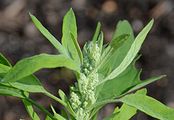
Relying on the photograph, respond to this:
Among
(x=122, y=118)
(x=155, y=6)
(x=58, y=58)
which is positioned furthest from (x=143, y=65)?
(x=58, y=58)

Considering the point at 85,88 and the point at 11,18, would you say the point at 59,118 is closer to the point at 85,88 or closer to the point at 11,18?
the point at 85,88

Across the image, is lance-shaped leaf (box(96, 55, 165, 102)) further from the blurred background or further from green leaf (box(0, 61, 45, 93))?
the blurred background

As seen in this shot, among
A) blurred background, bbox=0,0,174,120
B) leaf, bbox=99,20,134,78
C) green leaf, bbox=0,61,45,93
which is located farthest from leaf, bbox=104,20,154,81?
blurred background, bbox=0,0,174,120

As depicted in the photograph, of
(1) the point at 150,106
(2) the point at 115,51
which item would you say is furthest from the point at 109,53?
(1) the point at 150,106

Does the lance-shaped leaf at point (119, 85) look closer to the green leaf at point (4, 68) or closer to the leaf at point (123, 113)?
the leaf at point (123, 113)

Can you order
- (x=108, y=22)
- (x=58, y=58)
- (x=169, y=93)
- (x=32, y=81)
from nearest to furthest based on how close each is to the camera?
1. (x=58, y=58)
2. (x=32, y=81)
3. (x=169, y=93)
4. (x=108, y=22)
